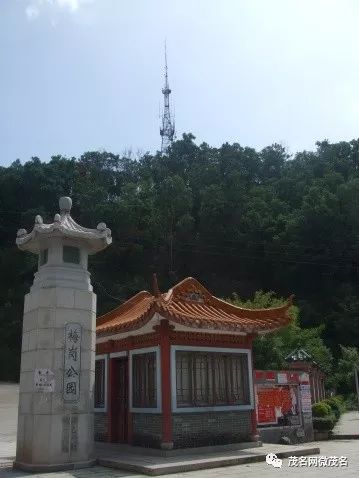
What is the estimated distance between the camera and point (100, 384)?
1286 cm

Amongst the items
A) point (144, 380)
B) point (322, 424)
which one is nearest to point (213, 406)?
point (144, 380)

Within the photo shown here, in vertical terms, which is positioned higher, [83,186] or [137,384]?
[83,186]

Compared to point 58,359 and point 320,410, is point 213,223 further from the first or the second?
point 58,359

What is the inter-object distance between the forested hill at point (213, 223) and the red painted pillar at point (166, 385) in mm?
30141

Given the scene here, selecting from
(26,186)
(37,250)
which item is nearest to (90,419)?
(37,250)

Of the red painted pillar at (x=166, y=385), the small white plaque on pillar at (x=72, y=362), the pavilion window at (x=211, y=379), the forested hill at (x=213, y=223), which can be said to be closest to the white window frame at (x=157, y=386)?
the red painted pillar at (x=166, y=385)

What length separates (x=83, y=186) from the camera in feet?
165

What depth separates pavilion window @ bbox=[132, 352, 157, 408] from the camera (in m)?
11.2

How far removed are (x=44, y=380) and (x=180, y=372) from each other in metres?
2.95

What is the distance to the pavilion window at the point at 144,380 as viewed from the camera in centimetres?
1117

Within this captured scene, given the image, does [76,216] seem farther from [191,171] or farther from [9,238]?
[191,171]

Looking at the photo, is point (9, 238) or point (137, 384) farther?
point (9, 238)

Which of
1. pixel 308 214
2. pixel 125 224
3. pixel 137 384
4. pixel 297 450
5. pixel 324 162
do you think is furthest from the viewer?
pixel 324 162

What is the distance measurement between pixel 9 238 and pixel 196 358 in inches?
1629
